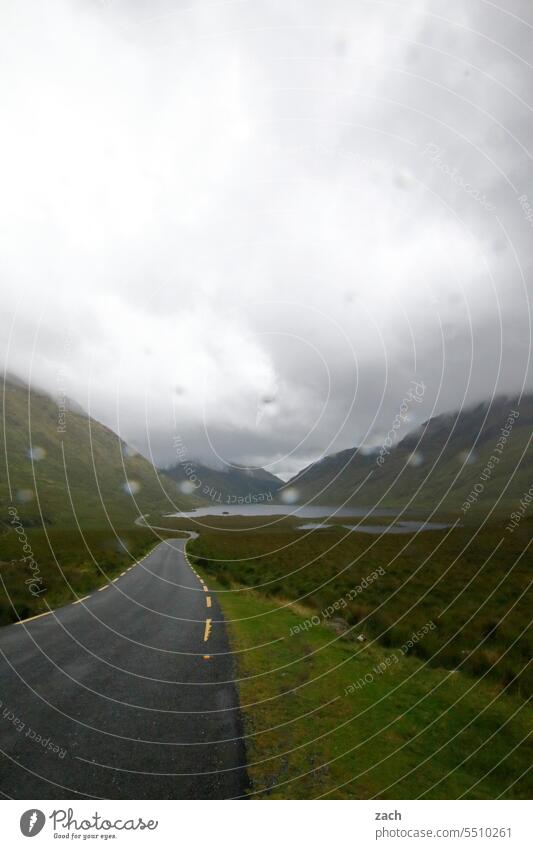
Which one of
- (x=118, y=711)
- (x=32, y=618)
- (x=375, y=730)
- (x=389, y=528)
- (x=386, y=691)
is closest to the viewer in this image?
(x=375, y=730)

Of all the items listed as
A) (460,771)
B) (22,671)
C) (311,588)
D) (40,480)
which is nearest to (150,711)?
(22,671)

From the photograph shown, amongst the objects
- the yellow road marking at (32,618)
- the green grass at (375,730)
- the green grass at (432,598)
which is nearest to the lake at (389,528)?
the green grass at (432,598)

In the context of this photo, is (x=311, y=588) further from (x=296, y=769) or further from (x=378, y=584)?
(x=296, y=769)

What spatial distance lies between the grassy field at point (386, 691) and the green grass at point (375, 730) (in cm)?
2

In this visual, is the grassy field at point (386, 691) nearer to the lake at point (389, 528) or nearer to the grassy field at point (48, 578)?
the grassy field at point (48, 578)

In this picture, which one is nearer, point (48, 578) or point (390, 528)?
point (48, 578)

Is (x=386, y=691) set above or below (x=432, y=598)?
below

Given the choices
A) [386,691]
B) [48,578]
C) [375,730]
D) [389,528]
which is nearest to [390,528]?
[389,528]

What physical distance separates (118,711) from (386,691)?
519 cm

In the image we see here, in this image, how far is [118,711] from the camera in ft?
21.5

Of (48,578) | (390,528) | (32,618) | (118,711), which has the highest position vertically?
(118,711)

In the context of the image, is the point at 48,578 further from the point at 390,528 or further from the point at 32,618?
the point at 390,528

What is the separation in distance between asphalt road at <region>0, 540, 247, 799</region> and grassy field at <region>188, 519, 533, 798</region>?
583 millimetres
